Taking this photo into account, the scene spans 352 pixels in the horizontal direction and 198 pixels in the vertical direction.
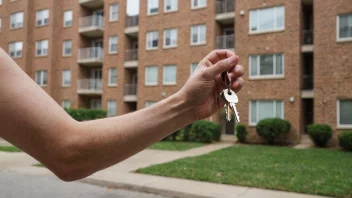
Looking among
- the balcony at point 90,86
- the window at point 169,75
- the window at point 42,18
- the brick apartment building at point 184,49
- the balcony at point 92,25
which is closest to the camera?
the brick apartment building at point 184,49

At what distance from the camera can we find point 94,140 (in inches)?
43.1

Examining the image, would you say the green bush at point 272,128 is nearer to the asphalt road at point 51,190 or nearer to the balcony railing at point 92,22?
the asphalt road at point 51,190

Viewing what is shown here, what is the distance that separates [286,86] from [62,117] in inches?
715

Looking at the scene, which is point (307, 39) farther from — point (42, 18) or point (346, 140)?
point (42, 18)

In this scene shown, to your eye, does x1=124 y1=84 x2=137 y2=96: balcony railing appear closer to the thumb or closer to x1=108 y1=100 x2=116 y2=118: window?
x1=108 y1=100 x2=116 y2=118: window

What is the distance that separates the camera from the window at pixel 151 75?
23.6 meters

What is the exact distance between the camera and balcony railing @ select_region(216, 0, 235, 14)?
20.8 metres

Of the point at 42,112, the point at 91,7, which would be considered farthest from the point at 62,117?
the point at 91,7

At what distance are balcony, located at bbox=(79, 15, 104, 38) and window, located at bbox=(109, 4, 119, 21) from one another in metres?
1.52

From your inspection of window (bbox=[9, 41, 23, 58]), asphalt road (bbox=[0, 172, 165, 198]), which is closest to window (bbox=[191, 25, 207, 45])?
asphalt road (bbox=[0, 172, 165, 198])

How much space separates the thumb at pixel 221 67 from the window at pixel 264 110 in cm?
1747

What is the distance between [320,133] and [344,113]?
218 cm

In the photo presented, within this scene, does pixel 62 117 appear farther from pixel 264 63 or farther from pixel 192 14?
pixel 192 14

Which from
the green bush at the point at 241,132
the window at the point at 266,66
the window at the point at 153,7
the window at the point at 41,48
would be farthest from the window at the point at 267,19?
the window at the point at 41,48
